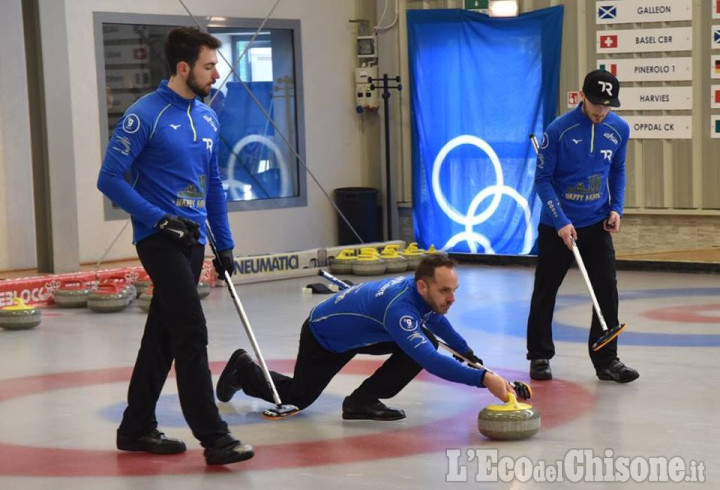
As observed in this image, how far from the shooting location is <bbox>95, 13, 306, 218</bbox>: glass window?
12859 millimetres

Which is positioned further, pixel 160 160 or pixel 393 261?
pixel 393 261

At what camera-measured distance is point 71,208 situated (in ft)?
38.4

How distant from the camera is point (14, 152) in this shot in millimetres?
12188

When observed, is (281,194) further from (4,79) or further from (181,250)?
(181,250)

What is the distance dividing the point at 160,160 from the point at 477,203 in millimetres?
8995

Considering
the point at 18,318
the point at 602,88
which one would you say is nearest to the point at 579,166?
the point at 602,88

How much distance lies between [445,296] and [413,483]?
95 centimetres

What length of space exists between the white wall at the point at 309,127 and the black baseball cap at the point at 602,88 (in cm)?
696

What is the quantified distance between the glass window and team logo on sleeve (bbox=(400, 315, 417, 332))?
7.73 meters

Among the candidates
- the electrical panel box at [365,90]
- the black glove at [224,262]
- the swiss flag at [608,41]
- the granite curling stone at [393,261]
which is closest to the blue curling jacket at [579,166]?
the black glove at [224,262]

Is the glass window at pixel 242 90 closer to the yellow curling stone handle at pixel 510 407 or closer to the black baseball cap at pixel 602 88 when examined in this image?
the black baseball cap at pixel 602 88

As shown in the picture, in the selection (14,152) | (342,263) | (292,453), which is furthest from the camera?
(342,263)

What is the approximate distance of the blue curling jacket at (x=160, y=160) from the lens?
5.20m

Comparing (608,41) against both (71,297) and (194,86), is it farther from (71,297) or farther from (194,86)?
(194,86)
